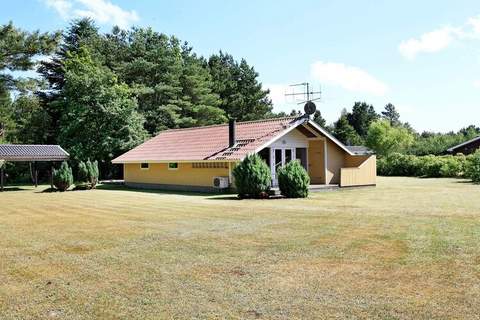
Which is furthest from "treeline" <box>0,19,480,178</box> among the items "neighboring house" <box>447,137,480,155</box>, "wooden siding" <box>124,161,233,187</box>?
"wooden siding" <box>124,161,233,187</box>

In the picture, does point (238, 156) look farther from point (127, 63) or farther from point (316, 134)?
point (127, 63)

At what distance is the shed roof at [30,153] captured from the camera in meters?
28.1

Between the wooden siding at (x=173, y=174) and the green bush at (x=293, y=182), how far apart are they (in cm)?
427

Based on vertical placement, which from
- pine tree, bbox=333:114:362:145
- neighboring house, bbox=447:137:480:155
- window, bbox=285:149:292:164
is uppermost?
pine tree, bbox=333:114:362:145

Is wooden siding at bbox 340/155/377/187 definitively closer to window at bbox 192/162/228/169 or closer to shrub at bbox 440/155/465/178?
window at bbox 192/162/228/169

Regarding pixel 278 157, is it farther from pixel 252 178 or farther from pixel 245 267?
pixel 245 267

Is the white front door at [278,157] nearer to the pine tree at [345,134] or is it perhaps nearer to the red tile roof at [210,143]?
the red tile roof at [210,143]

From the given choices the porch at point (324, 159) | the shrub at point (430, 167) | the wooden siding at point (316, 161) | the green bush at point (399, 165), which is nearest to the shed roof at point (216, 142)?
the porch at point (324, 159)

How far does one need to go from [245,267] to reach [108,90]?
107ft

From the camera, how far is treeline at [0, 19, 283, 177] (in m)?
33.4

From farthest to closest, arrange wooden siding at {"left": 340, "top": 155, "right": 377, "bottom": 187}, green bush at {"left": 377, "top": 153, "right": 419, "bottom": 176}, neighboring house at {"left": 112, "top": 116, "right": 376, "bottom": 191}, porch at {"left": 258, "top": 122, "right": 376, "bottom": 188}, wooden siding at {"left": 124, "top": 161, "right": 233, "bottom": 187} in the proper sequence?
green bush at {"left": 377, "top": 153, "right": 419, "bottom": 176}, wooden siding at {"left": 340, "top": 155, "right": 377, "bottom": 187}, porch at {"left": 258, "top": 122, "right": 376, "bottom": 188}, wooden siding at {"left": 124, "top": 161, "right": 233, "bottom": 187}, neighboring house at {"left": 112, "top": 116, "right": 376, "bottom": 191}

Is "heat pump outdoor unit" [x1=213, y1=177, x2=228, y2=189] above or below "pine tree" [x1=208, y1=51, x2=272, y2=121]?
below

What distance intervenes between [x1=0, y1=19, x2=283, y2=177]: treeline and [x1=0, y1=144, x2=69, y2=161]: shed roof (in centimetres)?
497

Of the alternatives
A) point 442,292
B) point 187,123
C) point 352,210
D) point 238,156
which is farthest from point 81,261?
point 187,123
